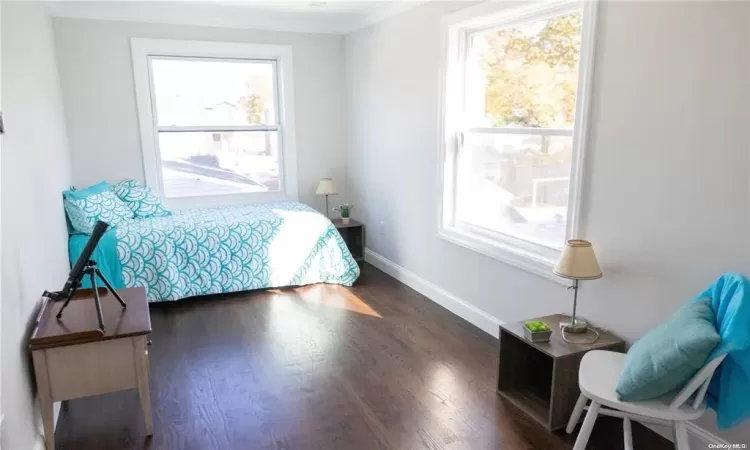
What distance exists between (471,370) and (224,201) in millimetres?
3079

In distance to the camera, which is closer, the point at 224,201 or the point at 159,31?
the point at 159,31

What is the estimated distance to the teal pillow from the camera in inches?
64.7

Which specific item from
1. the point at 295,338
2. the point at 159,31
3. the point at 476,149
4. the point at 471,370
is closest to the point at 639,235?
the point at 471,370

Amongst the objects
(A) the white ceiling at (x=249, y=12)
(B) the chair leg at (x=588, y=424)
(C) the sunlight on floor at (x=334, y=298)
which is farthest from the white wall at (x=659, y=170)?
(A) the white ceiling at (x=249, y=12)

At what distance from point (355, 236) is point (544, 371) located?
2616mm

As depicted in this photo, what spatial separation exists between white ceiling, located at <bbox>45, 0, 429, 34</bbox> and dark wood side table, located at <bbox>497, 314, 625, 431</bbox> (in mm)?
Answer: 2520

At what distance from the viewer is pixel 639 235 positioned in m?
2.26

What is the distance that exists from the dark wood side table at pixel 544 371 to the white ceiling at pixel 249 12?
252 centimetres

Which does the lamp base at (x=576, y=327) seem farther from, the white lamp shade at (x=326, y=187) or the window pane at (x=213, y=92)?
the window pane at (x=213, y=92)

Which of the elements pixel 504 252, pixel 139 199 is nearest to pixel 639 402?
pixel 504 252

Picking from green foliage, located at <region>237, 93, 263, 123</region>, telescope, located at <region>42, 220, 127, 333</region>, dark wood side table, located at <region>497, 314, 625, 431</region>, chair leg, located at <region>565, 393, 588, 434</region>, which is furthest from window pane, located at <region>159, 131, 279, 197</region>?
chair leg, located at <region>565, 393, 588, 434</region>

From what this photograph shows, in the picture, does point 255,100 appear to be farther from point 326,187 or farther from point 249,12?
point 326,187

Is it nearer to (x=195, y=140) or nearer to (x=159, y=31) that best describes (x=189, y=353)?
(x=195, y=140)

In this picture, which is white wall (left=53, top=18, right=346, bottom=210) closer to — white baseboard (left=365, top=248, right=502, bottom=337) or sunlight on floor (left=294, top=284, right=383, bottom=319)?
white baseboard (left=365, top=248, right=502, bottom=337)
